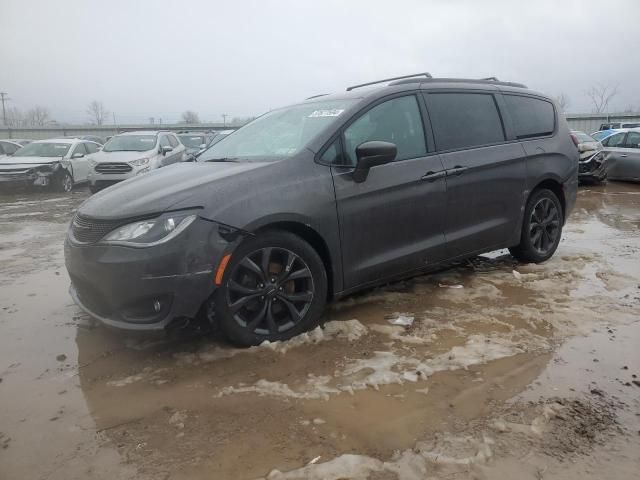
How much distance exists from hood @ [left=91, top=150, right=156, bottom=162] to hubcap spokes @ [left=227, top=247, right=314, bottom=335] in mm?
10601

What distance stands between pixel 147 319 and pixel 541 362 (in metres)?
2.41

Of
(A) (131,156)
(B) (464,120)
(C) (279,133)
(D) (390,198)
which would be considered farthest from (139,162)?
(D) (390,198)

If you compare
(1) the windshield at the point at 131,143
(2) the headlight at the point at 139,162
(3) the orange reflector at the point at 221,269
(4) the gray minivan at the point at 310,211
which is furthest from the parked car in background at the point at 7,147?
(3) the orange reflector at the point at 221,269

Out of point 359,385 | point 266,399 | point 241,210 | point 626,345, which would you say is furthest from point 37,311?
point 626,345

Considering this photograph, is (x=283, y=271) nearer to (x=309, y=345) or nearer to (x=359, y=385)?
(x=309, y=345)

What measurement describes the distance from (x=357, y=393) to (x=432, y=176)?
2014mm

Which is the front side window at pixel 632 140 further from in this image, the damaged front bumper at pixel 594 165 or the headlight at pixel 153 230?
the headlight at pixel 153 230

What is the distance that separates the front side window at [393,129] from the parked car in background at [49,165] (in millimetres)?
12171

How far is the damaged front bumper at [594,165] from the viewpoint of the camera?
533 inches

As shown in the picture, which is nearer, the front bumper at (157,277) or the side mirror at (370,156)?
the front bumper at (157,277)

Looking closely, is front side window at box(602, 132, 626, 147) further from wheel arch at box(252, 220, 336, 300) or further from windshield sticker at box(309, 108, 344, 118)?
wheel arch at box(252, 220, 336, 300)

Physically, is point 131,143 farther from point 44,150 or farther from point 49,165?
point 44,150

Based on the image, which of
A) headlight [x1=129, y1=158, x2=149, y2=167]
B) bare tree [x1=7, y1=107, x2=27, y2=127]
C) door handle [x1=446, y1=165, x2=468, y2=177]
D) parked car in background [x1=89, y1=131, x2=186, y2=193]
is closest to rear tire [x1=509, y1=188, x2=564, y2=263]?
door handle [x1=446, y1=165, x2=468, y2=177]

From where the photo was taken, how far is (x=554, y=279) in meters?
4.69
